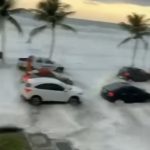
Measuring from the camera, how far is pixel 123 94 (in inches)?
1375

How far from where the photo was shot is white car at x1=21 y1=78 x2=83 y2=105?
32719 millimetres

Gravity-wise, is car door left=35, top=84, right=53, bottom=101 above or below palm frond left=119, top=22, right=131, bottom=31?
below

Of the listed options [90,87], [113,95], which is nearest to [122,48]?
[90,87]

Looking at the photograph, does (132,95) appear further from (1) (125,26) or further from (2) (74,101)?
(1) (125,26)

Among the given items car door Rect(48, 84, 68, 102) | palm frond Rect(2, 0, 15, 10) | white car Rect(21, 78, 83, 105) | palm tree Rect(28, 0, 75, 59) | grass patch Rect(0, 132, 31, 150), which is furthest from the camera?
palm tree Rect(28, 0, 75, 59)

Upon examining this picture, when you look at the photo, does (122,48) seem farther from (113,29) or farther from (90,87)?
(90,87)

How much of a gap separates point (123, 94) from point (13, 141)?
1135 cm

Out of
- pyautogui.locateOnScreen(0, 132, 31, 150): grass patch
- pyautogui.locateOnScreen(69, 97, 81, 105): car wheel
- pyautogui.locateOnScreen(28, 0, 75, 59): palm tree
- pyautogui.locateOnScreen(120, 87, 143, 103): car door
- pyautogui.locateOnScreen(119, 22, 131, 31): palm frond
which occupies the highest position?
pyautogui.locateOnScreen(28, 0, 75, 59): palm tree

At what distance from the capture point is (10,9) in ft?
152

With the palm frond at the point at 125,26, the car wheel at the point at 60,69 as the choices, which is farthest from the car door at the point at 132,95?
the palm frond at the point at 125,26

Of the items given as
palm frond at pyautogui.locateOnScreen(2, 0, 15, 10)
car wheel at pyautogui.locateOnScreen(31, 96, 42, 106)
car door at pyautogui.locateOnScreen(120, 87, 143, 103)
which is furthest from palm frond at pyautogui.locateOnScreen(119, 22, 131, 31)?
car wheel at pyautogui.locateOnScreen(31, 96, 42, 106)

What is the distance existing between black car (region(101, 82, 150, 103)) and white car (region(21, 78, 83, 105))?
7.14 ft

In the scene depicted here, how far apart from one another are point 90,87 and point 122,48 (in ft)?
93.2

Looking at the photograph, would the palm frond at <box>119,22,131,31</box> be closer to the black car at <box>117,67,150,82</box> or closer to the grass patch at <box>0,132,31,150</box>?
the black car at <box>117,67,150,82</box>
